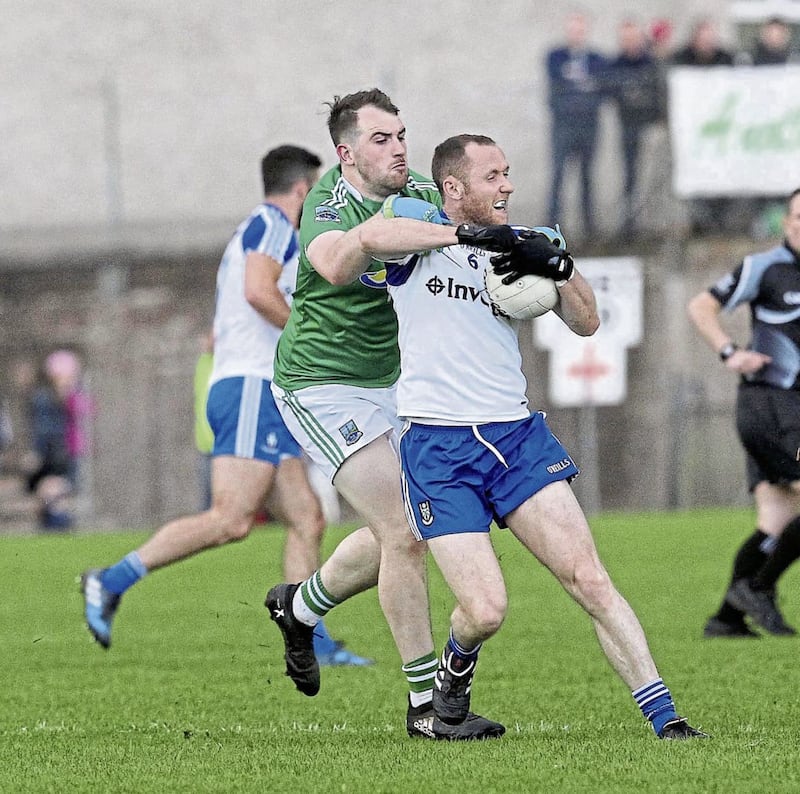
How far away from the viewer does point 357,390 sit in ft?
24.3

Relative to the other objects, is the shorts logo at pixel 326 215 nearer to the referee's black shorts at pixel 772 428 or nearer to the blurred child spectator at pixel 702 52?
the referee's black shorts at pixel 772 428

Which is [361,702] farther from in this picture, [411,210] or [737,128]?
[737,128]

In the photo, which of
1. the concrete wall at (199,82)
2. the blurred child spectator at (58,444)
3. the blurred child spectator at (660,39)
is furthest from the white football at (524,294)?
the concrete wall at (199,82)

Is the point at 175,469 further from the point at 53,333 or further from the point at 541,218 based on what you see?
the point at 541,218

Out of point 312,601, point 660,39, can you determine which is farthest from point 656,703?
point 660,39

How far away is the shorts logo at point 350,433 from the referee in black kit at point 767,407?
3285 mm

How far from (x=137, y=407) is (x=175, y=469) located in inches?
36.0

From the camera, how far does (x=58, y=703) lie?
27.3 ft

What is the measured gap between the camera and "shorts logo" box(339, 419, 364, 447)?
7.31 m

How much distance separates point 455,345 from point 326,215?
27.0 inches

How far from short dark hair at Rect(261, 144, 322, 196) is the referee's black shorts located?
103 inches

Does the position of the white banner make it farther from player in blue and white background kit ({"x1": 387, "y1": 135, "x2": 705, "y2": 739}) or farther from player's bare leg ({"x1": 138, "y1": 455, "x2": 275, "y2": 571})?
player in blue and white background kit ({"x1": 387, "y1": 135, "x2": 705, "y2": 739})

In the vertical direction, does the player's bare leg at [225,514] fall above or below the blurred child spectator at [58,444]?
above

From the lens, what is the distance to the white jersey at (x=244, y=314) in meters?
9.66
